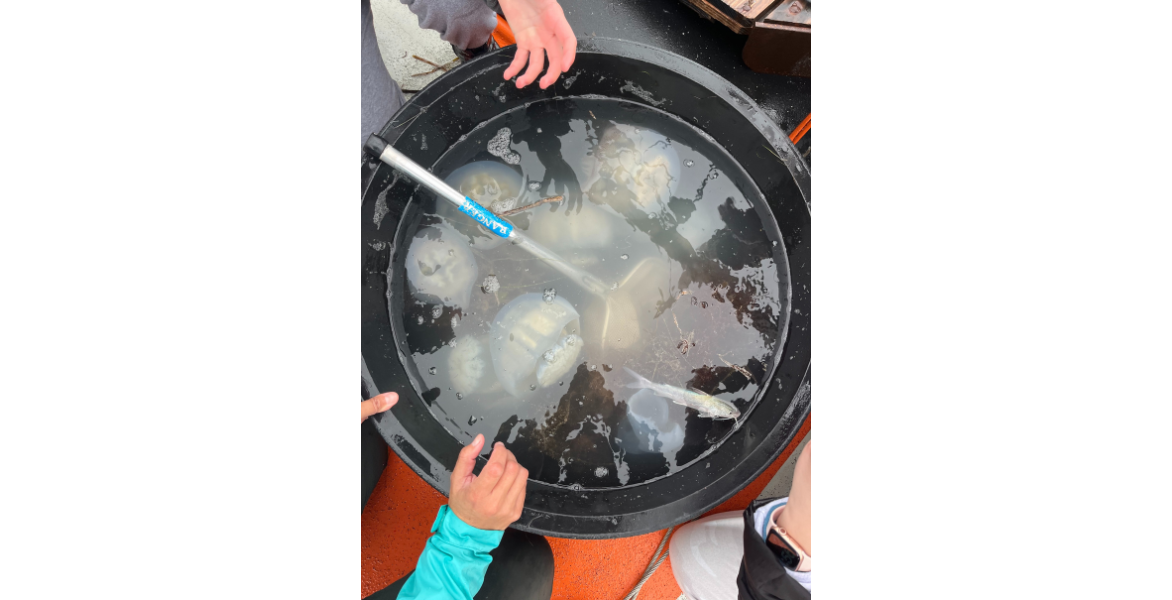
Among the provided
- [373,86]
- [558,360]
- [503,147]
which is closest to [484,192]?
[503,147]

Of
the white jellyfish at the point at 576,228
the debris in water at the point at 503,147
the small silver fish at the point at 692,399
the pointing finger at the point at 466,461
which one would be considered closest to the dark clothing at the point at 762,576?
the small silver fish at the point at 692,399

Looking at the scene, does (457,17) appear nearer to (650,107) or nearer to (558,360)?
(650,107)

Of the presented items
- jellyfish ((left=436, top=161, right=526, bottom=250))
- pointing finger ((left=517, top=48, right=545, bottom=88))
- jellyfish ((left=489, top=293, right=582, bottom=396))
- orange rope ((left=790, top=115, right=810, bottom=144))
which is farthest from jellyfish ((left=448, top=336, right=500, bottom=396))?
orange rope ((left=790, top=115, right=810, bottom=144))

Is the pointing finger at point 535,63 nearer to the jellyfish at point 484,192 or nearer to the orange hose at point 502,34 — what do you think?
the orange hose at point 502,34

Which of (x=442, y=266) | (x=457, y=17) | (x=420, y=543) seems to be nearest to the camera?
(x=457, y=17)

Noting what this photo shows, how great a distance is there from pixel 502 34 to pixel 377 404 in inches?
33.4

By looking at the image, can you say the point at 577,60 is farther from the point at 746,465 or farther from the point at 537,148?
the point at 746,465

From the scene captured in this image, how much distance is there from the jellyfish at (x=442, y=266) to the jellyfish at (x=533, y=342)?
0.37 ft

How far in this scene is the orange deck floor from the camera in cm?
128

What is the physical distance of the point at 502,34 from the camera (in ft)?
3.89

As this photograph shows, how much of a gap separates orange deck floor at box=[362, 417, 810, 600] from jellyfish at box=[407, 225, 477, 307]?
49cm

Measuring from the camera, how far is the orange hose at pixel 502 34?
3.73 feet

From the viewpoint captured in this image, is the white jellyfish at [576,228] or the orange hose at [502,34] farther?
the white jellyfish at [576,228]

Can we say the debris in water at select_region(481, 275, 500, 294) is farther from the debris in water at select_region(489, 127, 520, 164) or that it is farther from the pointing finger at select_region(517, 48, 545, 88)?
the pointing finger at select_region(517, 48, 545, 88)
